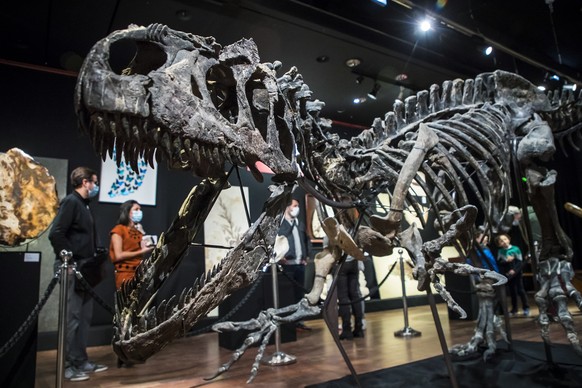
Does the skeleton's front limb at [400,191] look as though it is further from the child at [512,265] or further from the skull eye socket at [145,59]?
the child at [512,265]

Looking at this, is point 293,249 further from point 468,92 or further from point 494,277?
point 494,277

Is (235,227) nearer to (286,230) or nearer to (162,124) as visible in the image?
(286,230)

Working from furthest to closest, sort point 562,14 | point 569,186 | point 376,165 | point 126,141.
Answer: point 569,186, point 562,14, point 376,165, point 126,141

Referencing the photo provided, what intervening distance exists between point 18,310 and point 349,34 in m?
4.50

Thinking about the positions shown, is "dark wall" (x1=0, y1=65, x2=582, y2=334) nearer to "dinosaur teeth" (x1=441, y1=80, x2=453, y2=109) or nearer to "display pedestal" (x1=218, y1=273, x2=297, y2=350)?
"display pedestal" (x1=218, y1=273, x2=297, y2=350)

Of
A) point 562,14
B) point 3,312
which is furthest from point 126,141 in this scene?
point 562,14

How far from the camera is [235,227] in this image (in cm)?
681

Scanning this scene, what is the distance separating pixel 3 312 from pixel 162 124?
2.76 meters

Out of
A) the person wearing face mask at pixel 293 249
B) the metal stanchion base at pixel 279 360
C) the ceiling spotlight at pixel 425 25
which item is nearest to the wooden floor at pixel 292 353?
the metal stanchion base at pixel 279 360

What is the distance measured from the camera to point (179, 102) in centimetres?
167

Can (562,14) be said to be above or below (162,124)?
above

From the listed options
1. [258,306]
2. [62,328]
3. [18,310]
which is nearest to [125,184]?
[258,306]

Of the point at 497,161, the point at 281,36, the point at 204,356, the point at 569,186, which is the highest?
the point at 281,36

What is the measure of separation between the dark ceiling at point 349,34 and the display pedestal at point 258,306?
3.02 metres
